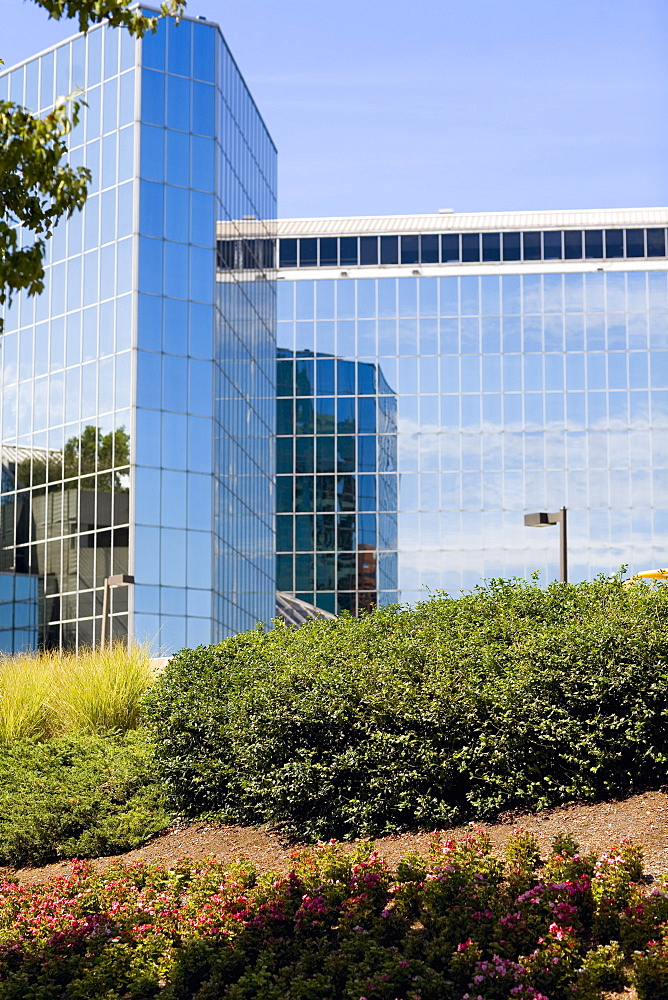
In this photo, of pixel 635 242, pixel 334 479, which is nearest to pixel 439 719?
pixel 334 479

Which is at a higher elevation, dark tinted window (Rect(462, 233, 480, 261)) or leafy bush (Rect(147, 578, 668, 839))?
dark tinted window (Rect(462, 233, 480, 261))

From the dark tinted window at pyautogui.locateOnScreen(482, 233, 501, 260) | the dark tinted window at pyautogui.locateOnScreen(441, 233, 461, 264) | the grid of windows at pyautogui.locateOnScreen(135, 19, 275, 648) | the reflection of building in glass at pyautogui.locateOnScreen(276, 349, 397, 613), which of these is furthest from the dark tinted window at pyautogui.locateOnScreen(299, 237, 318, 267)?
the grid of windows at pyautogui.locateOnScreen(135, 19, 275, 648)

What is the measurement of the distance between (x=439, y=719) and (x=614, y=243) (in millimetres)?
63054

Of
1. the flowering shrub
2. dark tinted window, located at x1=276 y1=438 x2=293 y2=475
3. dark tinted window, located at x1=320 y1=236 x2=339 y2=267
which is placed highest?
dark tinted window, located at x1=320 y1=236 x2=339 y2=267

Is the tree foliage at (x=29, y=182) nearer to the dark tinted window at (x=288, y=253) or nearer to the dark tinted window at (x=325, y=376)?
the dark tinted window at (x=325, y=376)

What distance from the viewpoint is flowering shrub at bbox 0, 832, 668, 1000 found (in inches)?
269

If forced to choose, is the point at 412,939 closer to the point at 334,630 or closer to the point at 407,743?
the point at 407,743

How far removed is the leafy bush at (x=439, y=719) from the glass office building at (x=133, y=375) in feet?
99.7

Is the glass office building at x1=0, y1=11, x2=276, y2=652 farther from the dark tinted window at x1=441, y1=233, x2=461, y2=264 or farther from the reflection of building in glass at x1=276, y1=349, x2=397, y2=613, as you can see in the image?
the dark tinted window at x1=441, y1=233, x2=461, y2=264

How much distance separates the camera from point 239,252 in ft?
156

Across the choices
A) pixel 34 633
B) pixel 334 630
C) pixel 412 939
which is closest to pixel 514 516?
pixel 34 633

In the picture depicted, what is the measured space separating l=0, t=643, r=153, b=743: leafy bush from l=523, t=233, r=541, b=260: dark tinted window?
5657 cm

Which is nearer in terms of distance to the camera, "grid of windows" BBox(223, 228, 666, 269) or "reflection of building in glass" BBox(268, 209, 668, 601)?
"reflection of building in glass" BBox(268, 209, 668, 601)

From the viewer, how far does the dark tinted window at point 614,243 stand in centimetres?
6888
